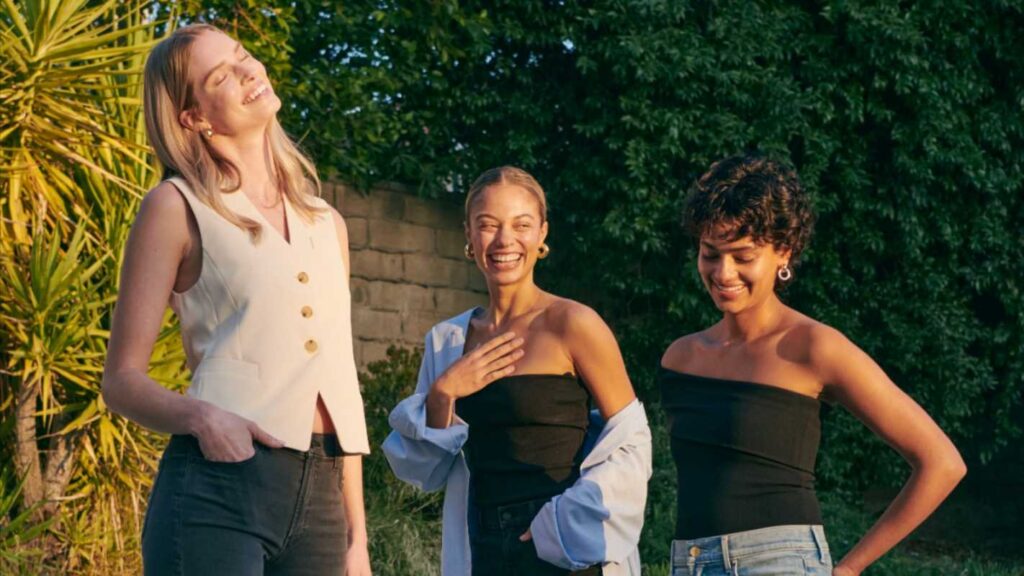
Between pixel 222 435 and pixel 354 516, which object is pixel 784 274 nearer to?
pixel 354 516

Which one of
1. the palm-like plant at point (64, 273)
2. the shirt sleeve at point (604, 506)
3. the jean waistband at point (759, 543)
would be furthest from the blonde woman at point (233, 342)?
the palm-like plant at point (64, 273)

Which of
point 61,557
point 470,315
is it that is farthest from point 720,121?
point 470,315

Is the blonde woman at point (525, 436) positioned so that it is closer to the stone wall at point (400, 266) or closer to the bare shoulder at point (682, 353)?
the bare shoulder at point (682, 353)

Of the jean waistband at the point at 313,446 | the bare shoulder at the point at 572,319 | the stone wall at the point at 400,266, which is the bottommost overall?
the jean waistband at the point at 313,446

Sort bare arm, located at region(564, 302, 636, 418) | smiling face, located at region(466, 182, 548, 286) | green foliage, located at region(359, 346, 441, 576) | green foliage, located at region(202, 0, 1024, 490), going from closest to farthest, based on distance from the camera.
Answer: bare arm, located at region(564, 302, 636, 418), smiling face, located at region(466, 182, 548, 286), green foliage, located at region(359, 346, 441, 576), green foliage, located at region(202, 0, 1024, 490)

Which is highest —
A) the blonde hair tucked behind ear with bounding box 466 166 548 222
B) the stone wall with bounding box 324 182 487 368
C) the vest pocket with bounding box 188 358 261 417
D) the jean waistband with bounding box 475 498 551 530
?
the stone wall with bounding box 324 182 487 368

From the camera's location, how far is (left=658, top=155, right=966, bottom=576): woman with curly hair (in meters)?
2.97

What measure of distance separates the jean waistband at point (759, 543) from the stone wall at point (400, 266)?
18.9 ft

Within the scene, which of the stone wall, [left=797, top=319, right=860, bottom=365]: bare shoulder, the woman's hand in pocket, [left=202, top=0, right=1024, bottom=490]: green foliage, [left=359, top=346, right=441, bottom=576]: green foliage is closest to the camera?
the woman's hand in pocket

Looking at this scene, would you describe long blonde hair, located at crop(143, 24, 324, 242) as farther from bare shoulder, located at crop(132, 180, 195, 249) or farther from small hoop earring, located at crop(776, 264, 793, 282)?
small hoop earring, located at crop(776, 264, 793, 282)

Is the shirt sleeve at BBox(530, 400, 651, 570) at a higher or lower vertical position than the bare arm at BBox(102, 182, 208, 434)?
lower

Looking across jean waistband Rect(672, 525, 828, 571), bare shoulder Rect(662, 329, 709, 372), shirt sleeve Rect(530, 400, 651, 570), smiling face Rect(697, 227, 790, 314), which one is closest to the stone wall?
shirt sleeve Rect(530, 400, 651, 570)

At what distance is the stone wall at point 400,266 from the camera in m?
8.66

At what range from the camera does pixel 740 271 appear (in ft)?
10.5
